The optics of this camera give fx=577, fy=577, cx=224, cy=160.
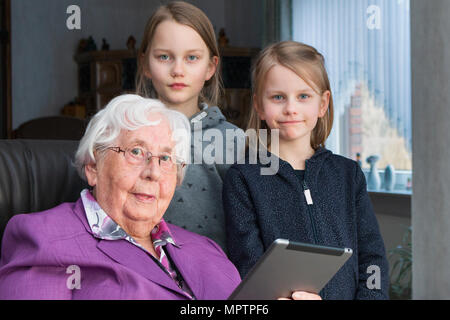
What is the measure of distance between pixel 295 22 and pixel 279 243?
4.70 m

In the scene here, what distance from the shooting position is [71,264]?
123 cm

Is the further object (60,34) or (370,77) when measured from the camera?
(60,34)

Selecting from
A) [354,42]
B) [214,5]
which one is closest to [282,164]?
[354,42]

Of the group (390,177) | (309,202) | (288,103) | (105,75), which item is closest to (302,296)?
(309,202)

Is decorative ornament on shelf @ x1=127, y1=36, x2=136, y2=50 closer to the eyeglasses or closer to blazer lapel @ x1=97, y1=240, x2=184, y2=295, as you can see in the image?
the eyeglasses

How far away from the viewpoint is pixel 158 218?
55.6 inches

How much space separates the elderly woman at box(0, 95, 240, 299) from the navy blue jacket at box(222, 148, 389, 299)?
0.14 metres

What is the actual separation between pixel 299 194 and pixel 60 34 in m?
6.28

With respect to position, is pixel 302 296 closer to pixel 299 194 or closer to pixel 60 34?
pixel 299 194

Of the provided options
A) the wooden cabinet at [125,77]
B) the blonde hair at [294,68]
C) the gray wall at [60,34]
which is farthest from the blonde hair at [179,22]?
the gray wall at [60,34]

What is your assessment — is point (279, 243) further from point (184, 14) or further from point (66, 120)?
point (66, 120)

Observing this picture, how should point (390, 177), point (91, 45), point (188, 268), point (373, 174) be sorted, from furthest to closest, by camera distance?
1. point (91, 45)
2. point (373, 174)
3. point (390, 177)
4. point (188, 268)

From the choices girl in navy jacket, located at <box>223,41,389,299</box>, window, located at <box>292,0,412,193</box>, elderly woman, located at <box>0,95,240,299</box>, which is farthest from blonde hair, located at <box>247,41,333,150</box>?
window, located at <box>292,0,412,193</box>
